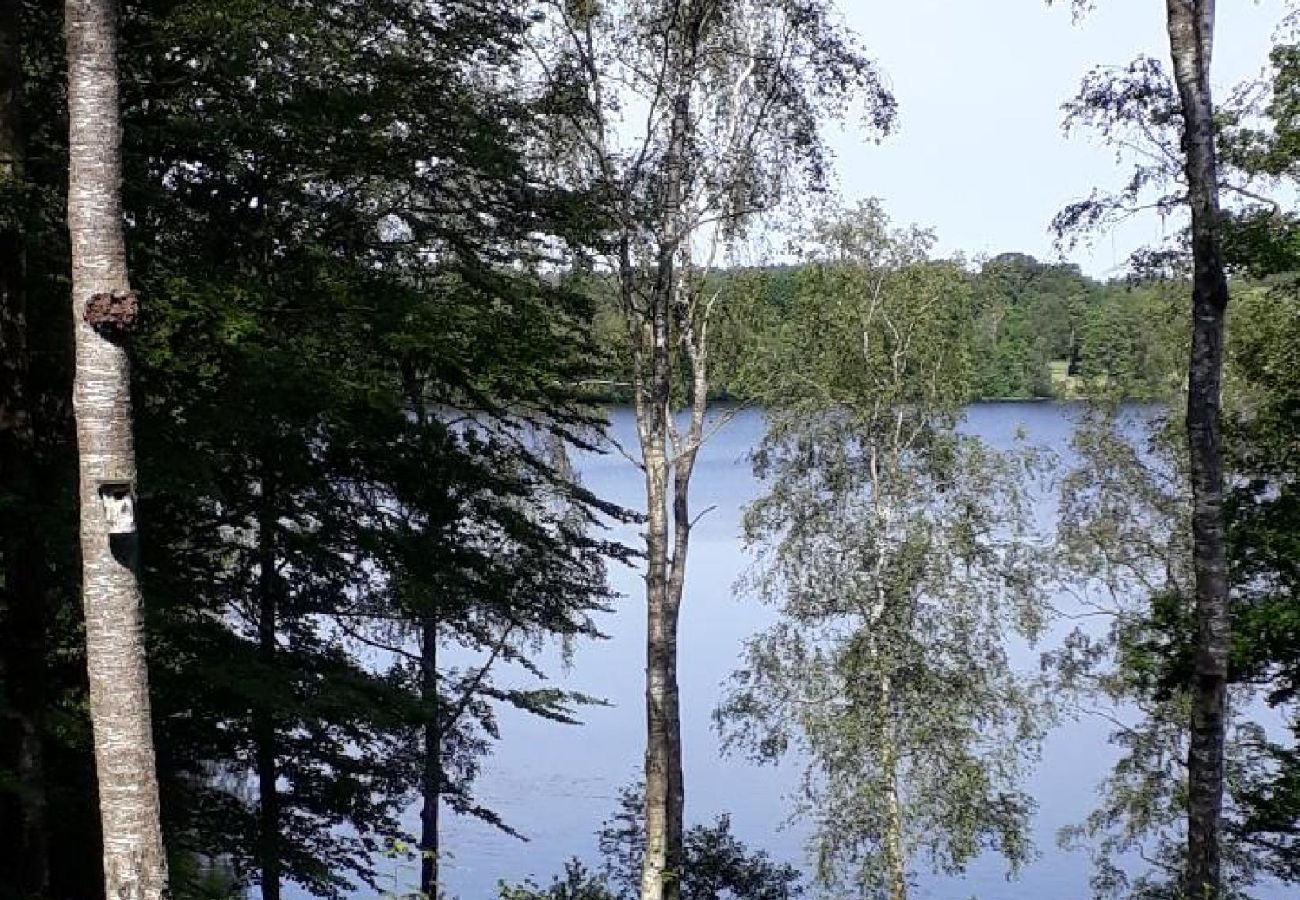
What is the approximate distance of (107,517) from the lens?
4.70 metres

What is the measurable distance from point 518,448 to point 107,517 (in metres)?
9.42

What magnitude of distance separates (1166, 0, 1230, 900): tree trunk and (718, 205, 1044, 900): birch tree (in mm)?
14060

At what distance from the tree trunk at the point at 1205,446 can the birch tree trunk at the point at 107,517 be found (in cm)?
612

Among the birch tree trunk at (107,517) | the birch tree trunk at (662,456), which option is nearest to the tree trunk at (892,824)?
the birch tree trunk at (662,456)

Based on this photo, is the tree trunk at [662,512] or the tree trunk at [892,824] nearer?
the tree trunk at [662,512]

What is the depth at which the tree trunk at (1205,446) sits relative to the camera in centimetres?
768

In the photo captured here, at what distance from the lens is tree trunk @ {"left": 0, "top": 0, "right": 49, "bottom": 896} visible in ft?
23.6

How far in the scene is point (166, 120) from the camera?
9.12 metres

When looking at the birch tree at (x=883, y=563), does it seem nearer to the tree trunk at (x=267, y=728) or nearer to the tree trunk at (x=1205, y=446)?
the tree trunk at (x=267, y=728)

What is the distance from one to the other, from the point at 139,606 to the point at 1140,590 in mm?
25206

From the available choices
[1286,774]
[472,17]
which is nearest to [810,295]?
[472,17]

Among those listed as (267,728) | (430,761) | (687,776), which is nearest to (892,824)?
(687,776)

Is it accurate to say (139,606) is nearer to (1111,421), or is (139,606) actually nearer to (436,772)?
(436,772)

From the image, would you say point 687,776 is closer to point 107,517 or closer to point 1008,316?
point 1008,316
